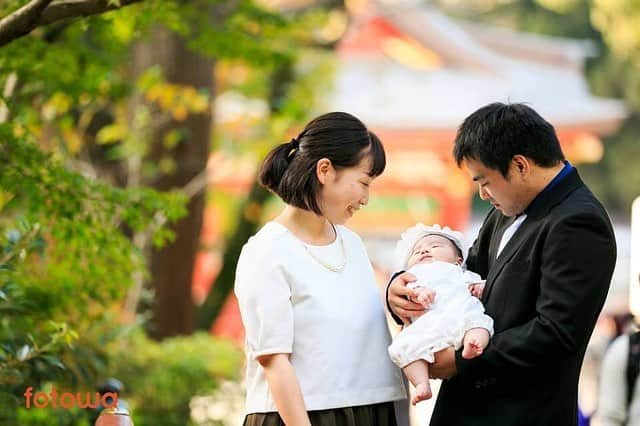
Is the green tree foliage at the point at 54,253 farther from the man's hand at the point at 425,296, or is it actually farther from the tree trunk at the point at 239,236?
the tree trunk at the point at 239,236

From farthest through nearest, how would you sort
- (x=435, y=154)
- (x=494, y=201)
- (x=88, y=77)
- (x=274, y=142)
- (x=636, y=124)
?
(x=636, y=124)
(x=435, y=154)
(x=274, y=142)
(x=88, y=77)
(x=494, y=201)

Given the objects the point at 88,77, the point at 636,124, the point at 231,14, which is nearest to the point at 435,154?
the point at 636,124

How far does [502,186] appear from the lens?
339 centimetres

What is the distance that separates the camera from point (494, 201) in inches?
135

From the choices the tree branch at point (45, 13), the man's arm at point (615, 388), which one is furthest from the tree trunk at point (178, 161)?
the tree branch at point (45, 13)

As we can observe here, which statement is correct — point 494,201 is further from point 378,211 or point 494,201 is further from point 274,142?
point 378,211

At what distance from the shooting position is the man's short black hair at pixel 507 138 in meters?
3.33

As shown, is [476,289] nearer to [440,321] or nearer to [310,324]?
[440,321]

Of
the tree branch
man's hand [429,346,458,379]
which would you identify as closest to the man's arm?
man's hand [429,346,458,379]

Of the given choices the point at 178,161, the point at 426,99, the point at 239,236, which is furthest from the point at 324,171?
the point at 426,99

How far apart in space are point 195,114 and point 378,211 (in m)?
12.8

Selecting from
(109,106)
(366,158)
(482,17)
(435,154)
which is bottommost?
(482,17)

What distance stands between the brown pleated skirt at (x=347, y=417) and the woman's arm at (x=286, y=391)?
89 millimetres

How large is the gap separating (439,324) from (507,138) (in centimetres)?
58
